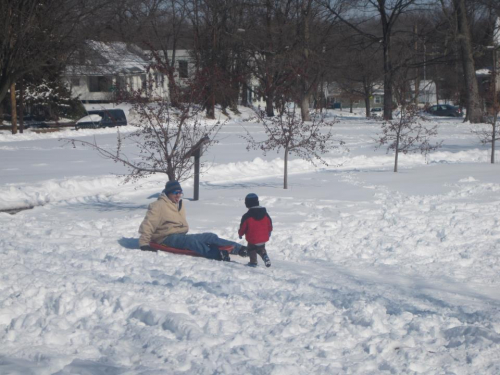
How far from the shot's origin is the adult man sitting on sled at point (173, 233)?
8.71m

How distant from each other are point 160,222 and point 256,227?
1473mm

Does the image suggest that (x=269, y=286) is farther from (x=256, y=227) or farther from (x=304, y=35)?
(x=304, y=35)

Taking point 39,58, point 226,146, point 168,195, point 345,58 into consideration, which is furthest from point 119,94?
point 345,58

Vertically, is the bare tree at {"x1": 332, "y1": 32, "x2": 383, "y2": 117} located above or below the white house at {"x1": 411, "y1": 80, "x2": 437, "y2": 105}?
above

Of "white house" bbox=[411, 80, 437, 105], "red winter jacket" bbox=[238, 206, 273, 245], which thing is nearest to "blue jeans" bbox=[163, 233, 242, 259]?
"red winter jacket" bbox=[238, 206, 273, 245]

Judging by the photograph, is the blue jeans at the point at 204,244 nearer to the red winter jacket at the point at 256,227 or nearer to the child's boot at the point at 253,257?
the child's boot at the point at 253,257

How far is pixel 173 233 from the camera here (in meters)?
8.98

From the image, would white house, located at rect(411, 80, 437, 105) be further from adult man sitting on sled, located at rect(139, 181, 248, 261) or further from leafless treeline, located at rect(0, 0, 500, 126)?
adult man sitting on sled, located at rect(139, 181, 248, 261)

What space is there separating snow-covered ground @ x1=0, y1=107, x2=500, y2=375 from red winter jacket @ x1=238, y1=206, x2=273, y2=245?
388mm

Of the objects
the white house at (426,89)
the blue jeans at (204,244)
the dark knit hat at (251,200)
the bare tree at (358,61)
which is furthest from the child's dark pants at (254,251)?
the bare tree at (358,61)

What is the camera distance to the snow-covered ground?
5023 mm

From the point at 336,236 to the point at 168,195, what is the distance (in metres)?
2.78

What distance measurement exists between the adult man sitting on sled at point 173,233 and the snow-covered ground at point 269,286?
21cm

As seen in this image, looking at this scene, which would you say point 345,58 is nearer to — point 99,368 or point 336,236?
point 336,236
